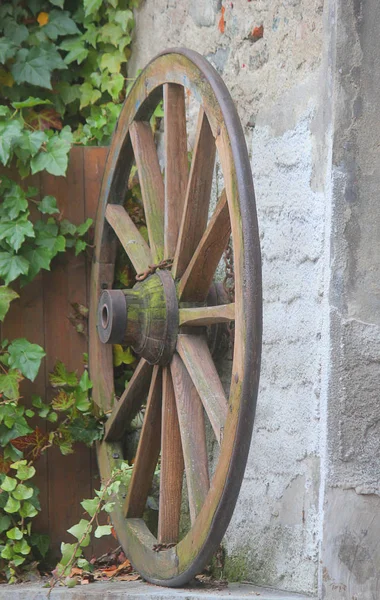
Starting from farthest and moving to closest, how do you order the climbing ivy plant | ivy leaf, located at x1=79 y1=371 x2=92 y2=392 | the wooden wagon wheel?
ivy leaf, located at x1=79 y1=371 x2=92 y2=392, the climbing ivy plant, the wooden wagon wheel

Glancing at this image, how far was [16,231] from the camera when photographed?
346 centimetres

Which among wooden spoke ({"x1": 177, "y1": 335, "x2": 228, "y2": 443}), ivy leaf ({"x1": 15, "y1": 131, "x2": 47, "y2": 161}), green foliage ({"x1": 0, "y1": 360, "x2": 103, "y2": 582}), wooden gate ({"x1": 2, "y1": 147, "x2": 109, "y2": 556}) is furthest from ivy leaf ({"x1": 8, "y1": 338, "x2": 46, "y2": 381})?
wooden spoke ({"x1": 177, "y1": 335, "x2": 228, "y2": 443})

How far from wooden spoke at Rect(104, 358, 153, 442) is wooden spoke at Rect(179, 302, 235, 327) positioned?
15.7 inches

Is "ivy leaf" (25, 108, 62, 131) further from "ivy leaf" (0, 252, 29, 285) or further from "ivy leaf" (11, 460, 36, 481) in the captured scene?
"ivy leaf" (11, 460, 36, 481)

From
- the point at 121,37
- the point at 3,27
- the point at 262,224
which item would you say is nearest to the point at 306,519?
the point at 262,224

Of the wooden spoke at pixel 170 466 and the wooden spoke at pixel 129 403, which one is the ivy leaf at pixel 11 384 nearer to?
the wooden spoke at pixel 129 403

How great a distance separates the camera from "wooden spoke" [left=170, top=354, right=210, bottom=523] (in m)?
2.48

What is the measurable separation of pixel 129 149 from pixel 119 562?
4.93ft

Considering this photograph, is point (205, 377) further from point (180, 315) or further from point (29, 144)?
point (29, 144)

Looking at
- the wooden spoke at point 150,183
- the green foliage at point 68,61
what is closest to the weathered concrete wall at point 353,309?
the wooden spoke at point 150,183

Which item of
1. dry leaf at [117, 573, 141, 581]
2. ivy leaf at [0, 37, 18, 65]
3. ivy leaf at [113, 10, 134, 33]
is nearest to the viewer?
dry leaf at [117, 573, 141, 581]

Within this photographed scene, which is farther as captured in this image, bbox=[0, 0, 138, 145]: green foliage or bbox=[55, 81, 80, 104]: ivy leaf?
bbox=[55, 81, 80, 104]: ivy leaf

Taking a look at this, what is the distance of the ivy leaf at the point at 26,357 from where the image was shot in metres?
3.44

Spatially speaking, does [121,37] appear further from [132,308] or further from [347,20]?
[347,20]
